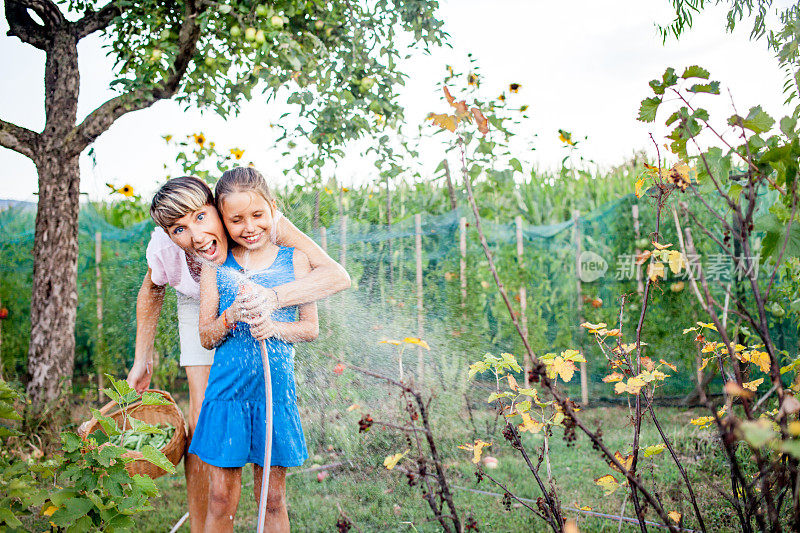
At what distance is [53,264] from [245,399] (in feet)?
9.85

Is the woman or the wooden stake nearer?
the woman

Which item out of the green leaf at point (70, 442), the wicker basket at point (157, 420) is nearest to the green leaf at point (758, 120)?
the green leaf at point (70, 442)

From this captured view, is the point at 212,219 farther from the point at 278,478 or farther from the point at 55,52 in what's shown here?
the point at 55,52

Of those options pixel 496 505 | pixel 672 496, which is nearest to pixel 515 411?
pixel 496 505

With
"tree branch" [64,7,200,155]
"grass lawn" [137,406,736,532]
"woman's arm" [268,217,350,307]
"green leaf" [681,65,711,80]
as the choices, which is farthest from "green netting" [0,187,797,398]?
"green leaf" [681,65,711,80]

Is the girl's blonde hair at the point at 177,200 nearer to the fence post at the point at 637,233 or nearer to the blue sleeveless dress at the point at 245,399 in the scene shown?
the blue sleeveless dress at the point at 245,399

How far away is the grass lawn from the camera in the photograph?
284 cm

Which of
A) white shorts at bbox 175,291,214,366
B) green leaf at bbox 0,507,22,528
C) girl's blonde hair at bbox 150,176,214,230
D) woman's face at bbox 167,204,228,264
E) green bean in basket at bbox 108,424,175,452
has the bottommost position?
green bean in basket at bbox 108,424,175,452

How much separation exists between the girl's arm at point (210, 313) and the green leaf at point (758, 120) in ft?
5.19

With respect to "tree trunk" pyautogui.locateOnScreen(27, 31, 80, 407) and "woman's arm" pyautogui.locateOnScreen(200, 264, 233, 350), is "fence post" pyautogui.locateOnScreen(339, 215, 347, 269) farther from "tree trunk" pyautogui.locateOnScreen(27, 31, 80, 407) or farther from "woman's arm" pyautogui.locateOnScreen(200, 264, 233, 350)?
"woman's arm" pyautogui.locateOnScreen(200, 264, 233, 350)

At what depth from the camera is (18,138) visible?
432 cm

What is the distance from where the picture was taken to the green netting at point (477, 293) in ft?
15.4

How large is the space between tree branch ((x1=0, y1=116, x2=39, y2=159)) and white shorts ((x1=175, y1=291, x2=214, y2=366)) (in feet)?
8.74

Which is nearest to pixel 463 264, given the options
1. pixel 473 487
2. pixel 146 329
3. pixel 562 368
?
pixel 473 487
